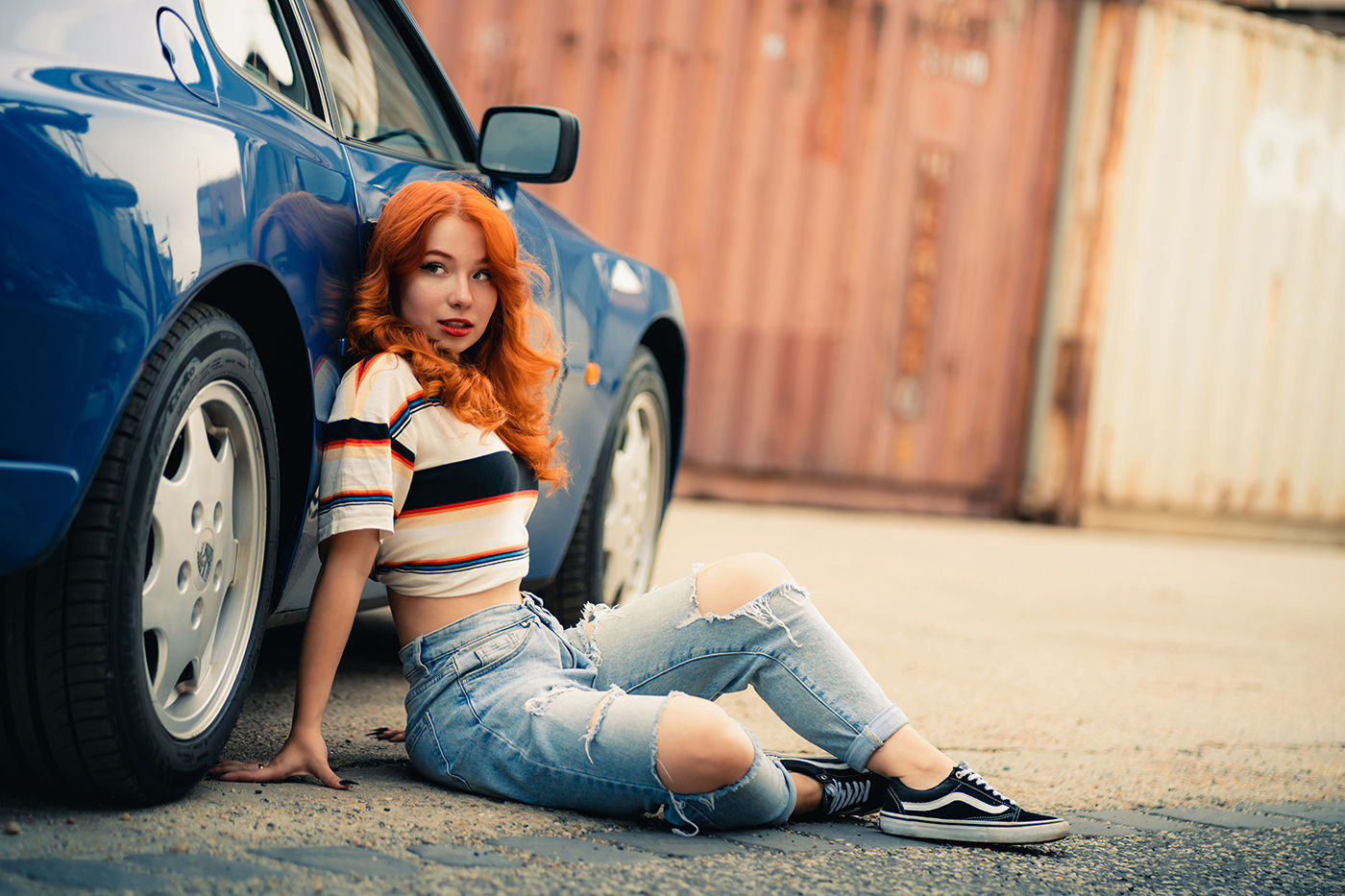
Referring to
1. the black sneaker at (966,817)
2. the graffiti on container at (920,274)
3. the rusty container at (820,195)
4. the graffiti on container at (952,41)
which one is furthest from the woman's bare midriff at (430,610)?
the graffiti on container at (952,41)

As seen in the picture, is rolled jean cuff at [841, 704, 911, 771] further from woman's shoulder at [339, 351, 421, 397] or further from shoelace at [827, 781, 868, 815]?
woman's shoulder at [339, 351, 421, 397]

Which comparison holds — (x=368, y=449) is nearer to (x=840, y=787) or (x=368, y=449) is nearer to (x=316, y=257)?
(x=316, y=257)

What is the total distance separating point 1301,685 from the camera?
3945 mm

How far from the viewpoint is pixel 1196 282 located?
8.96 metres

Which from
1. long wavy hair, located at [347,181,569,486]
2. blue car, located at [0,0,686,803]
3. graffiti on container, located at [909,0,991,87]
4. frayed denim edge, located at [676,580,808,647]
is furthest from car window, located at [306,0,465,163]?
graffiti on container, located at [909,0,991,87]

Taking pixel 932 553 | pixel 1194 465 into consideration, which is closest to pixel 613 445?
pixel 932 553

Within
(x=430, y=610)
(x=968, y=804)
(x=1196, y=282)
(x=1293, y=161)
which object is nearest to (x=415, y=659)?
(x=430, y=610)

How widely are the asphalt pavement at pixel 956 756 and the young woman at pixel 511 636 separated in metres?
0.06

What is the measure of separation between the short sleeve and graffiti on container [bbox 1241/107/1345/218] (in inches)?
328

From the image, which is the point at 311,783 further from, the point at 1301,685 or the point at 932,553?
the point at 932,553

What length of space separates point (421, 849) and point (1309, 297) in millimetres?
9061

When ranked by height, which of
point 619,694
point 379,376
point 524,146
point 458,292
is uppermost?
point 524,146

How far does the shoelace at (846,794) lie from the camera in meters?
2.13

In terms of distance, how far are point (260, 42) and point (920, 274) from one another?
669 cm
